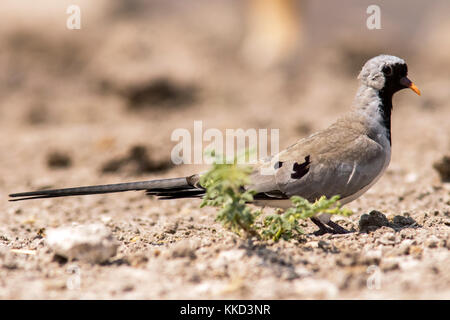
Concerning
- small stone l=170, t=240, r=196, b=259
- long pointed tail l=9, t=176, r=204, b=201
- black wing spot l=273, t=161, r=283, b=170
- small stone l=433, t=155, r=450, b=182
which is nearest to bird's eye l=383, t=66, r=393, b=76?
black wing spot l=273, t=161, r=283, b=170

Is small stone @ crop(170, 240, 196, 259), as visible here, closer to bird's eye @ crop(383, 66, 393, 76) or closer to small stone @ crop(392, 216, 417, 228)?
small stone @ crop(392, 216, 417, 228)

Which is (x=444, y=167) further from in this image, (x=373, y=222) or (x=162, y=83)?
(x=162, y=83)

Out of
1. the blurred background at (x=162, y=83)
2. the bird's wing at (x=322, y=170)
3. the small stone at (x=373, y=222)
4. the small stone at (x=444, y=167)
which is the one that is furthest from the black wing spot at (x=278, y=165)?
the blurred background at (x=162, y=83)

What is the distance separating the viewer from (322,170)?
396 cm

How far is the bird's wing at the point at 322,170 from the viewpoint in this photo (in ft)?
12.8

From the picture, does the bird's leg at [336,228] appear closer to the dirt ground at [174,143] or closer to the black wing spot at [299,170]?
the dirt ground at [174,143]

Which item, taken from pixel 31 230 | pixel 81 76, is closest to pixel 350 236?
pixel 31 230

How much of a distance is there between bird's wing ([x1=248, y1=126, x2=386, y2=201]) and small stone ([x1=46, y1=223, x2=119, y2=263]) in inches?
40.5

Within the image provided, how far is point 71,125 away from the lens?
9.62 metres

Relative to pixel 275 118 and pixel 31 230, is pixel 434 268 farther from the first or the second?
pixel 275 118

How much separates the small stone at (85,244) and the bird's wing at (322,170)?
1030 millimetres

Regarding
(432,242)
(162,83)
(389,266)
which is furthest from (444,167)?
(162,83)

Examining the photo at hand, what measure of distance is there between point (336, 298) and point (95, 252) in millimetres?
1303

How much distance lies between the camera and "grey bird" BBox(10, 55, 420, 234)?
391 centimetres
